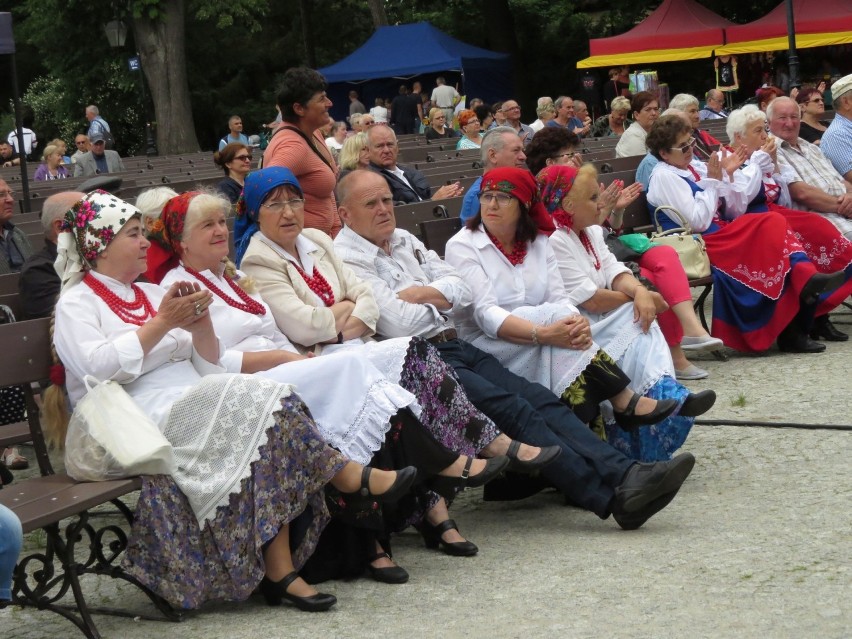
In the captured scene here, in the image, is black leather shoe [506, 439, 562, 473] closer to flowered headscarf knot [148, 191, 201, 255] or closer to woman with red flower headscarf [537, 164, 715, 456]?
woman with red flower headscarf [537, 164, 715, 456]

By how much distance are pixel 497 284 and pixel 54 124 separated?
38.1m

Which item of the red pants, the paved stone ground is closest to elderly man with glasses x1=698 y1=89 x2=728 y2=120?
the red pants

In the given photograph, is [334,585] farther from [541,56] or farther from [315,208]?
[541,56]

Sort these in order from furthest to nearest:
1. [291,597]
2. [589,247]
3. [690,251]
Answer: [690,251] → [589,247] → [291,597]

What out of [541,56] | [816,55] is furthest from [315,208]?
[541,56]

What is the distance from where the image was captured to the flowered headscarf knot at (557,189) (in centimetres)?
624

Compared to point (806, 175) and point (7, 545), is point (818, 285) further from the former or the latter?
point (7, 545)

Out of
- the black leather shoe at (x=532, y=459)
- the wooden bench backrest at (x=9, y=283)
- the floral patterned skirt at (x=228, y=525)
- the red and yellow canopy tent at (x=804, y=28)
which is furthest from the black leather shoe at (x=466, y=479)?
the red and yellow canopy tent at (x=804, y=28)

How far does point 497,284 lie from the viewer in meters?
5.89

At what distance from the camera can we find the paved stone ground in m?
4.03

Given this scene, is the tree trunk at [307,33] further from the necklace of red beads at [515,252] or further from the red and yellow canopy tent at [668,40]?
the necklace of red beads at [515,252]

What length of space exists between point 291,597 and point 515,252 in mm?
2130

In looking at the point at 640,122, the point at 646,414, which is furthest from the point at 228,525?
the point at 640,122

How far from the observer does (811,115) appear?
10164 mm
